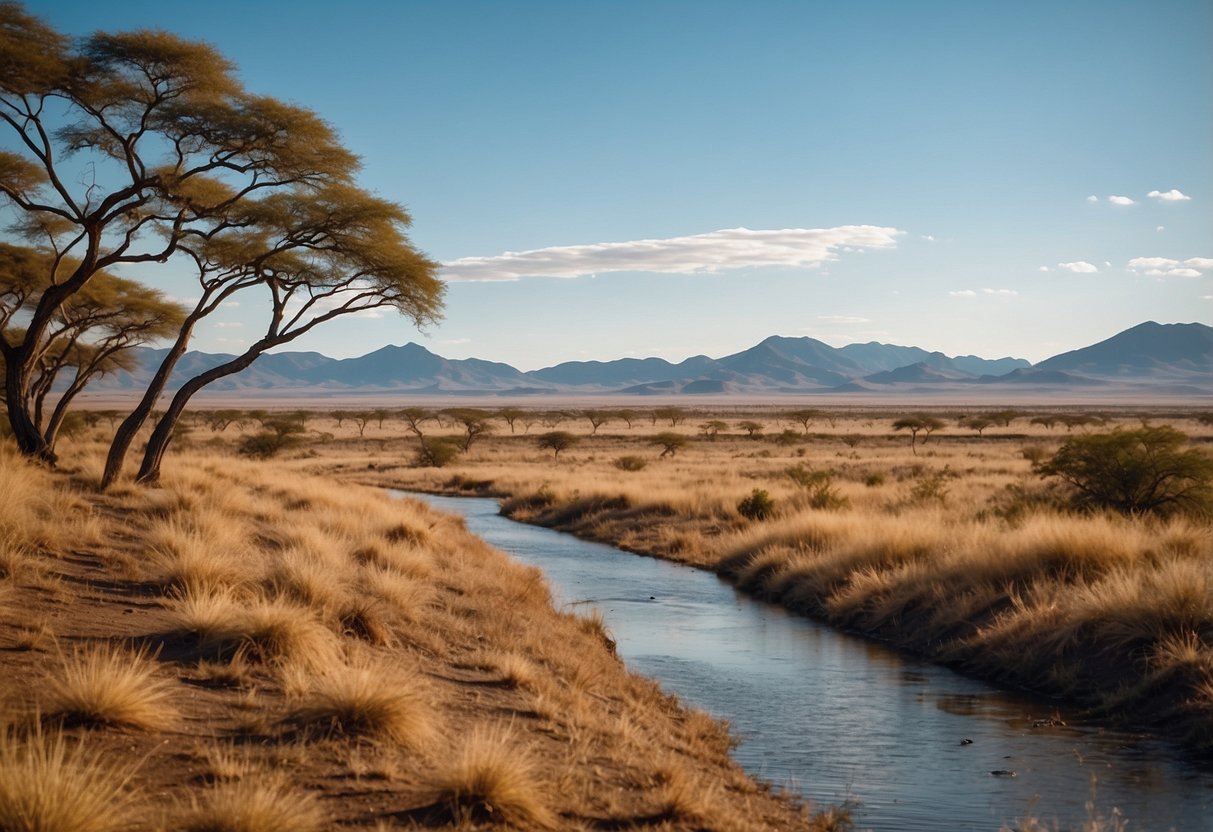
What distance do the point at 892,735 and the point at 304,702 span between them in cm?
707

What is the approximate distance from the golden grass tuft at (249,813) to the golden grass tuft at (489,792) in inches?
36.3

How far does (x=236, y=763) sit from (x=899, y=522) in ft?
63.7

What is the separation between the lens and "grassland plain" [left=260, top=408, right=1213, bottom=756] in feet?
43.5

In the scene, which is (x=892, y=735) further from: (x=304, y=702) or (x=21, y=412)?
(x=21, y=412)

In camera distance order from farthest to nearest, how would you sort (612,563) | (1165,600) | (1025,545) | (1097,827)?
(612,563), (1025,545), (1165,600), (1097,827)

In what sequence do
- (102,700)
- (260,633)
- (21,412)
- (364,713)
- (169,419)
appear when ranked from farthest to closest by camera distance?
(21,412), (169,419), (260,633), (364,713), (102,700)

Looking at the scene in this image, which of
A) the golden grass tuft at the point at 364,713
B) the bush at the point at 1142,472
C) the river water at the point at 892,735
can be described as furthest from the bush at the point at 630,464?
the golden grass tuft at the point at 364,713

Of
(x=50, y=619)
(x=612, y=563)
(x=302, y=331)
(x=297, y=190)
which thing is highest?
(x=297, y=190)

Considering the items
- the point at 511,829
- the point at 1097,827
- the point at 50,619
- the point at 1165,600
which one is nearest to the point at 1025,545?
the point at 1165,600

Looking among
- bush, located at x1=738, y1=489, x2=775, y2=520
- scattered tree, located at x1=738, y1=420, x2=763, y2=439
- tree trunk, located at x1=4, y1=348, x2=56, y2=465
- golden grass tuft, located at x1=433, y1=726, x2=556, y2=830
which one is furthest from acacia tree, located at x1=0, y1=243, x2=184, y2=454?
scattered tree, located at x1=738, y1=420, x2=763, y2=439

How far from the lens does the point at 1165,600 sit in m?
13.5

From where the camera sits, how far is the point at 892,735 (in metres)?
12.1

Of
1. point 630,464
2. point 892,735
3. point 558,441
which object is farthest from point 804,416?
point 892,735

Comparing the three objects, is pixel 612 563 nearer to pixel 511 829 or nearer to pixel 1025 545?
pixel 1025 545
